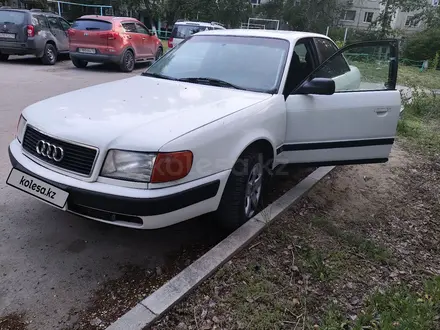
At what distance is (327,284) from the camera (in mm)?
2609

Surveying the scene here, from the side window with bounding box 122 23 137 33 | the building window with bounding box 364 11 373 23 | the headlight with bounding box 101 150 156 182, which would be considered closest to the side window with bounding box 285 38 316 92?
the headlight with bounding box 101 150 156 182

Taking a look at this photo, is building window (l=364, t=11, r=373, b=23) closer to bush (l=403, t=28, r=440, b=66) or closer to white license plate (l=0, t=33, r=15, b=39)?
bush (l=403, t=28, r=440, b=66)

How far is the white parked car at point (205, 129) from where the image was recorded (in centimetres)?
232

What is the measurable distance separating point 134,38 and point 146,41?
0.84 meters

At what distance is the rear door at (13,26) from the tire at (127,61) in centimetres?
271

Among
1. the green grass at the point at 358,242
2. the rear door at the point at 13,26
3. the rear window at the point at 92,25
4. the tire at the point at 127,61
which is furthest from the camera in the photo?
the tire at the point at 127,61

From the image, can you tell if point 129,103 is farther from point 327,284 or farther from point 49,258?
point 327,284

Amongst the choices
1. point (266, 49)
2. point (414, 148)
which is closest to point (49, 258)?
point (266, 49)

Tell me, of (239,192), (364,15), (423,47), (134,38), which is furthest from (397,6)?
(239,192)

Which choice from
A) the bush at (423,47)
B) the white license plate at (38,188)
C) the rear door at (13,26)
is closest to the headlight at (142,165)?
the white license plate at (38,188)

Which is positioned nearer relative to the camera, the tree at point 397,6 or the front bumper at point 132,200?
the front bumper at point 132,200

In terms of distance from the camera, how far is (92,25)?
36.4ft

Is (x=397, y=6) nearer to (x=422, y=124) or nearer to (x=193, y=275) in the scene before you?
(x=422, y=124)

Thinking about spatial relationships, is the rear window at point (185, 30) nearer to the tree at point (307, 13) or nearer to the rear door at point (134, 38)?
the rear door at point (134, 38)
